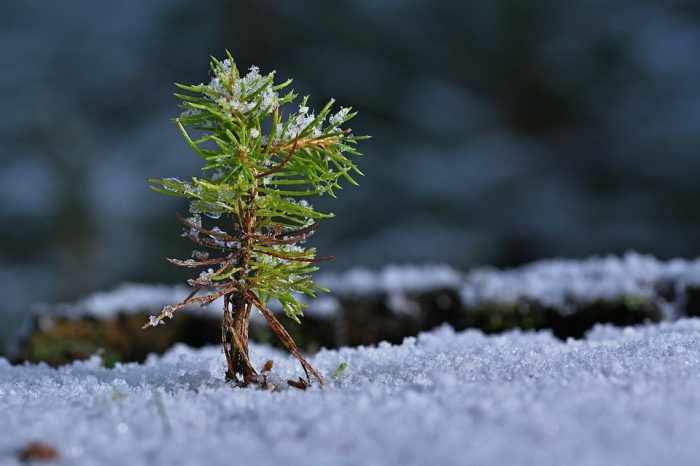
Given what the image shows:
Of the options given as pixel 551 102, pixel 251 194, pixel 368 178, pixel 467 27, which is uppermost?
pixel 467 27

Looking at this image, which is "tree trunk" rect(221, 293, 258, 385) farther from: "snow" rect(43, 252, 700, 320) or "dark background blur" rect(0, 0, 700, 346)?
"dark background blur" rect(0, 0, 700, 346)

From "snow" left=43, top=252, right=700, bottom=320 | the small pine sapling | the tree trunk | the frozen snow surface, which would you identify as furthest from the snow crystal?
"snow" left=43, top=252, right=700, bottom=320

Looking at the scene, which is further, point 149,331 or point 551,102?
point 551,102

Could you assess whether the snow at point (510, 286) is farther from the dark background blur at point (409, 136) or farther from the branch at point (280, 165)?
the dark background blur at point (409, 136)

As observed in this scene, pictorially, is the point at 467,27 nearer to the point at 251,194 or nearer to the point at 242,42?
the point at 242,42

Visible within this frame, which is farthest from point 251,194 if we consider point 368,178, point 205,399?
point 368,178

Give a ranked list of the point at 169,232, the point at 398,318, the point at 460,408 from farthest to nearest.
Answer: the point at 169,232
the point at 398,318
the point at 460,408

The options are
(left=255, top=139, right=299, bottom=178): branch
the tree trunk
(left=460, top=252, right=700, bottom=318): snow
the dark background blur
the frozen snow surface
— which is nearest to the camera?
the frozen snow surface
